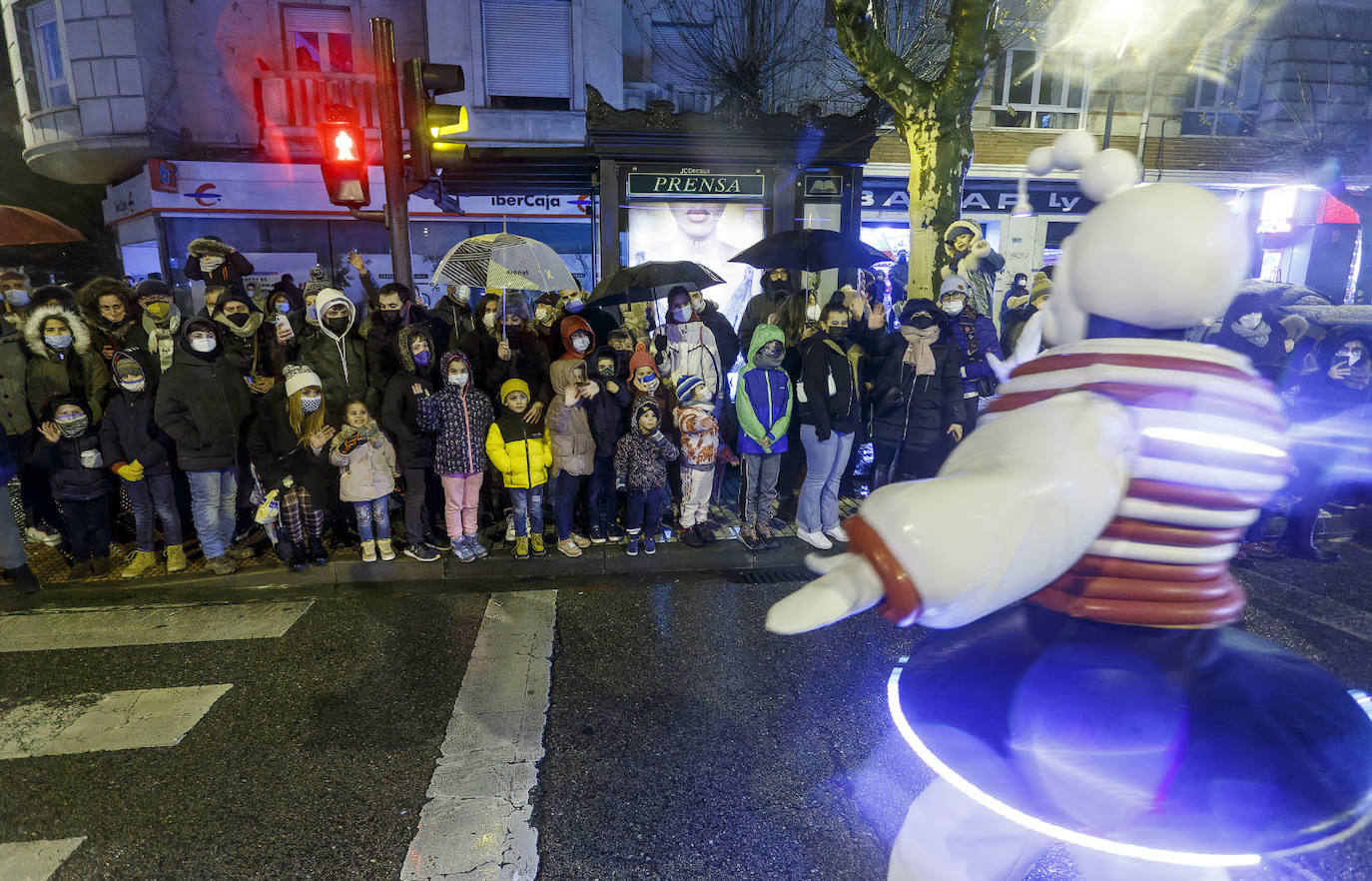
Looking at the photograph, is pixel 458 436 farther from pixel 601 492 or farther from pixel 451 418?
pixel 601 492

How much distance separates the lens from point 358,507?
5.55 meters

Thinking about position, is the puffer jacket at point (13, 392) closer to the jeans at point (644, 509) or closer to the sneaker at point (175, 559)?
the sneaker at point (175, 559)

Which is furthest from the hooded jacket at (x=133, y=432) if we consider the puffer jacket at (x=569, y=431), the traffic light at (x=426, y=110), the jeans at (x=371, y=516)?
the traffic light at (x=426, y=110)

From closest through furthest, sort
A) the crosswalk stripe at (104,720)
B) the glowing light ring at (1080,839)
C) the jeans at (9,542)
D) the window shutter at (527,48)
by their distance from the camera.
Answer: the glowing light ring at (1080,839) < the crosswalk stripe at (104,720) < the jeans at (9,542) < the window shutter at (527,48)

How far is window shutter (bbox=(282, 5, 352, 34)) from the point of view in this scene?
15.0 meters

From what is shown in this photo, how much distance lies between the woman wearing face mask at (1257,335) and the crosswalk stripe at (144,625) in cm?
803

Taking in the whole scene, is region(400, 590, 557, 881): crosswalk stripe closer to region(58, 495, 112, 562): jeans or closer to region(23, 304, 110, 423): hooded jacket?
region(58, 495, 112, 562): jeans

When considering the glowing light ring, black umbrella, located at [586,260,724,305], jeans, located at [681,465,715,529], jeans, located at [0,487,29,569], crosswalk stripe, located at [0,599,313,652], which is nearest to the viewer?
the glowing light ring

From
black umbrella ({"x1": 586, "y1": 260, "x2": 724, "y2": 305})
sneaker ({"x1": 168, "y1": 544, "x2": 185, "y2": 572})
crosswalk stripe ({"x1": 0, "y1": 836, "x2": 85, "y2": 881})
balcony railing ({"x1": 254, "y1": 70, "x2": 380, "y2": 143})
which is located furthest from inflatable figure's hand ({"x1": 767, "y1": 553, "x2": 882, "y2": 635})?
balcony railing ({"x1": 254, "y1": 70, "x2": 380, "y2": 143})

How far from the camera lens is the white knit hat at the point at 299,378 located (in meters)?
5.27

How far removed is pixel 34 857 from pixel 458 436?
10.8ft

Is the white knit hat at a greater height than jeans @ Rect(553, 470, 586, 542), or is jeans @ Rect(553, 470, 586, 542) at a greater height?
the white knit hat

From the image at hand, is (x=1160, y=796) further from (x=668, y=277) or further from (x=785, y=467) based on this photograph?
(x=668, y=277)

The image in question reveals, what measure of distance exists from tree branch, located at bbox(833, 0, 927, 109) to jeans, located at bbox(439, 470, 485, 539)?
5.86 metres
